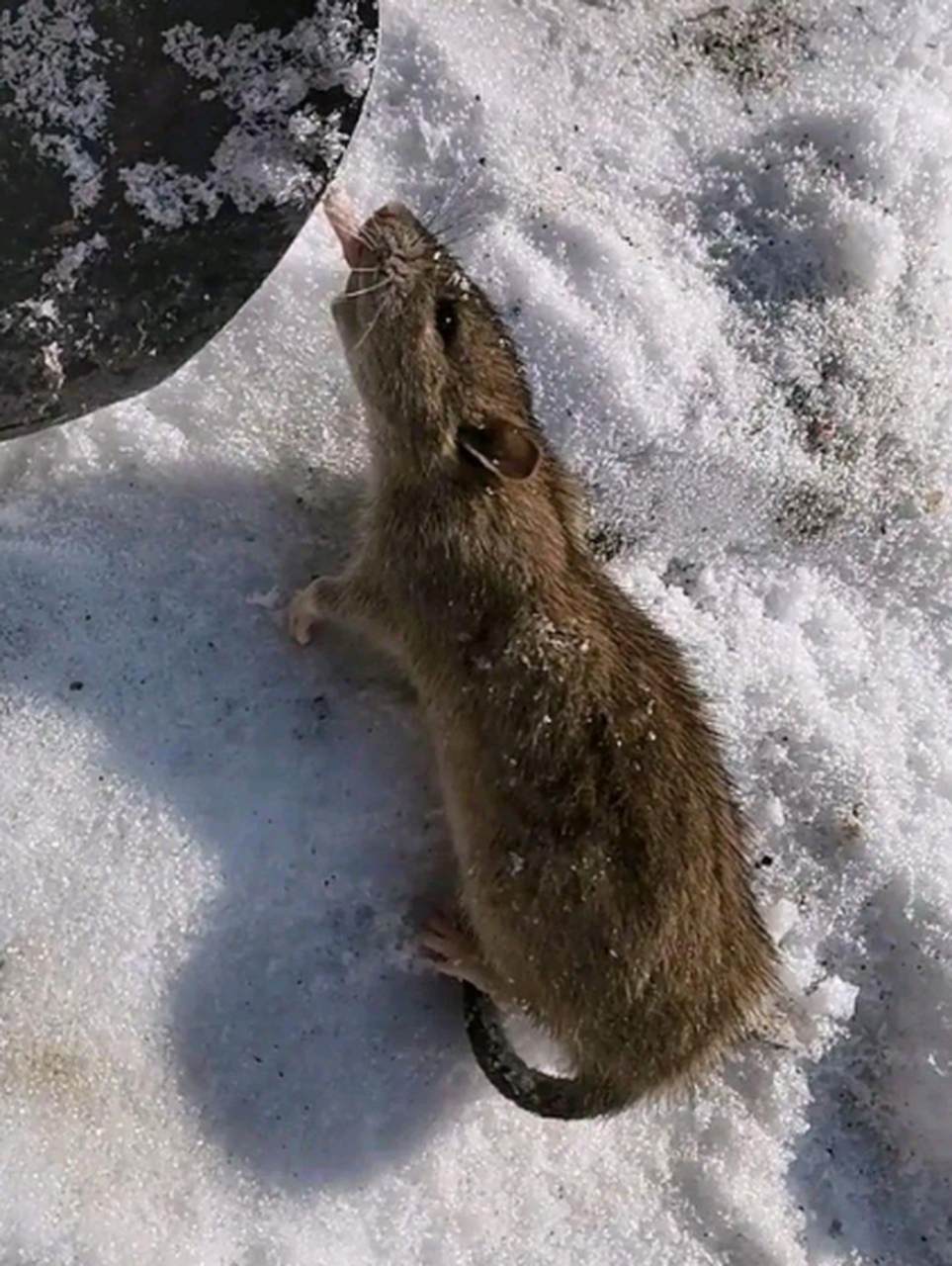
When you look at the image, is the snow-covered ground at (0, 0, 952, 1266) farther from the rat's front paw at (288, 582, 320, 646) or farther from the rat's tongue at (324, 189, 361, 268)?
the rat's tongue at (324, 189, 361, 268)

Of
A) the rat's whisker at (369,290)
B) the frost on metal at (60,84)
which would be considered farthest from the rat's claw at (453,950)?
the frost on metal at (60,84)

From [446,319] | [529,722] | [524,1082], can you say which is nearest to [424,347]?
[446,319]

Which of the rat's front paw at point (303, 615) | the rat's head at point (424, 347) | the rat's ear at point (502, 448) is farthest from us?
the rat's front paw at point (303, 615)

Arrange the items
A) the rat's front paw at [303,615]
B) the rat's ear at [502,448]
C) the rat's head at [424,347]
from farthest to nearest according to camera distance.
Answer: the rat's front paw at [303,615] → the rat's head at [424,347] → the rat's ear at [502,448]

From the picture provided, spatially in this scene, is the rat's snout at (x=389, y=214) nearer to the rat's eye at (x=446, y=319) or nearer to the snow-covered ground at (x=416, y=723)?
the rat's eye at (x=446, y=319)

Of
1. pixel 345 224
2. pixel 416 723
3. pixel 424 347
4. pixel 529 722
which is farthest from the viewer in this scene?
pixel 416 723

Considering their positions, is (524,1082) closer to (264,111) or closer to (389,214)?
(389,214)
